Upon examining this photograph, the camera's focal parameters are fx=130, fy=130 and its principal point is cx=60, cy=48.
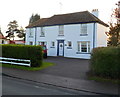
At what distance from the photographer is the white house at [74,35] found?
1931cm

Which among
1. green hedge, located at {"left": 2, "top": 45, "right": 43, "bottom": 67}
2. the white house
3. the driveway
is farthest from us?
the white house

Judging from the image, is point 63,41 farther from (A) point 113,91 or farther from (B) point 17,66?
(A) point 113,91

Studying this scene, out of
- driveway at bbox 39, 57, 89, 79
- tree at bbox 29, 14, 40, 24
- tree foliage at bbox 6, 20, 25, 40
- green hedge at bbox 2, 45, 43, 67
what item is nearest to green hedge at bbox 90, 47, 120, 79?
driveway at bbox 39, 57, 89, 79

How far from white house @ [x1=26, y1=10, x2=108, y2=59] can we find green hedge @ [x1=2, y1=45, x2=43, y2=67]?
9.82 meters

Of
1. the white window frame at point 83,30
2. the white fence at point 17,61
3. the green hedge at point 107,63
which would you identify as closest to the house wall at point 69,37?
the white window frame at point 83,30

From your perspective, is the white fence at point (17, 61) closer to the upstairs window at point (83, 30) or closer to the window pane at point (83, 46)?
the window pane at point (83, 46)

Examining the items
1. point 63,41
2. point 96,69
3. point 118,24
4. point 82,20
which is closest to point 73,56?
point 63,41

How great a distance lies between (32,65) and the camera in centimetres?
1145

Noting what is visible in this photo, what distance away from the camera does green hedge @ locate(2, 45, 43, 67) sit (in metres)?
11.3

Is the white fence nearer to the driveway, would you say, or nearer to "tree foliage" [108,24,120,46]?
the driveway

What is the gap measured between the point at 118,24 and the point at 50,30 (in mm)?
11675

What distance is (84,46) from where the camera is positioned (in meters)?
19.8

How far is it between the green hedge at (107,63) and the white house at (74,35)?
434 inches

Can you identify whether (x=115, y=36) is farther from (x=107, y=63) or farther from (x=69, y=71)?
(x=107, y=63)
